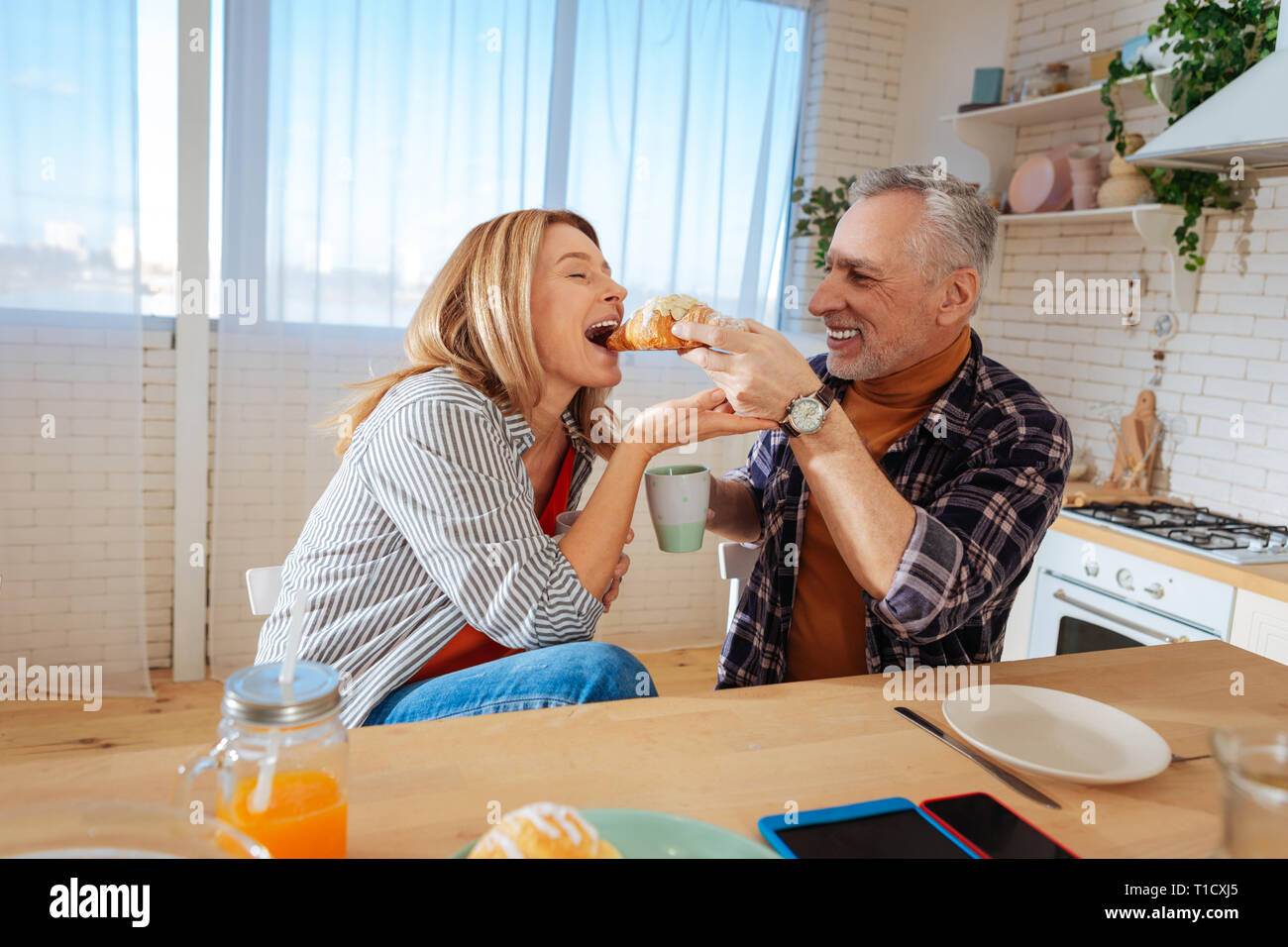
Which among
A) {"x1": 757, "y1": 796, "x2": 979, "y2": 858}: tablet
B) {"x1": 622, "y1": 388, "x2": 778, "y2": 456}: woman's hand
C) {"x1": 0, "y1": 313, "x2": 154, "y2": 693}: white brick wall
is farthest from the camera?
{"x1": 0, "y1": 313, "x2": 154, "y2": 693}: white brick wall

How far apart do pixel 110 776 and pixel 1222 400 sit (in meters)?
3.43

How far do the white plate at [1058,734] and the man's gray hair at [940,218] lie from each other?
93 centimetres

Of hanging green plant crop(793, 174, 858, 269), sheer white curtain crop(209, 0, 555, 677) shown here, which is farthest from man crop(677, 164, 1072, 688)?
hanging green plant crop(793, 174, 858, 269)

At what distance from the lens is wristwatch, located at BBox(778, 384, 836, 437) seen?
5.30 feet

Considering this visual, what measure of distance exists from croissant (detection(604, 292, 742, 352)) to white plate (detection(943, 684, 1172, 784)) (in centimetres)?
78

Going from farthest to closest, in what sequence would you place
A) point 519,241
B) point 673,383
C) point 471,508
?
point 673,383
point 519,241
point 471,508

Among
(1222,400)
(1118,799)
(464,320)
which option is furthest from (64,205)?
(1222,400)

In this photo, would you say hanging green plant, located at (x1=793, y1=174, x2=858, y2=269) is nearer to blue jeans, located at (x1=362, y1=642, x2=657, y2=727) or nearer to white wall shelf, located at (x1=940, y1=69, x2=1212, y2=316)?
white wall shelf, located at (x1=940, y1=69, x2=1212, y2=316)

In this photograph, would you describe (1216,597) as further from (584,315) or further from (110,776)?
(110,776)

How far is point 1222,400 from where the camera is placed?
3275 mm

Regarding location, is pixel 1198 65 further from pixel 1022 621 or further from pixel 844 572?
pixel 844 572

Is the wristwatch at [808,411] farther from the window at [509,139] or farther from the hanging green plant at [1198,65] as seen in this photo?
the window at [509,139]

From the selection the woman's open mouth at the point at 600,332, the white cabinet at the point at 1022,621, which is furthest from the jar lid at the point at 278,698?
the white cabinet at the point at 1022,621

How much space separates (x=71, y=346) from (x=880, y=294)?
2896 millimetres
